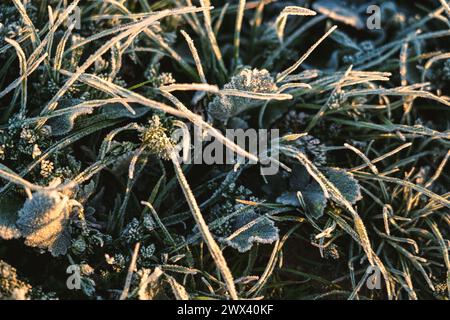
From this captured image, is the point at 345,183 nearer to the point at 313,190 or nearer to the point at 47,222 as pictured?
the point at 313,190

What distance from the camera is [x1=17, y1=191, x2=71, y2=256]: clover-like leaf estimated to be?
1079 mm

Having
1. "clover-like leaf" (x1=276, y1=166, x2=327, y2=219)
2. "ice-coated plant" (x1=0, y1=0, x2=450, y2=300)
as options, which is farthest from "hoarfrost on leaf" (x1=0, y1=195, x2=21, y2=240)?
"clover-like leaf" (x1=276, y1=166, x2=327, y2=219)

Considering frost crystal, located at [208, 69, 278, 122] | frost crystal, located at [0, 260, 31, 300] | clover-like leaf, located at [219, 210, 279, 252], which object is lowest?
frost crystal, located at [0, 260, 31, 300]

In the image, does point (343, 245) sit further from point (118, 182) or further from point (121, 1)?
point (121, 1)

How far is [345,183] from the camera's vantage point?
1277mm

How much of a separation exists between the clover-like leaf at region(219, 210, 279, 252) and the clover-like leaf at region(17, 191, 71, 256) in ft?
1.09

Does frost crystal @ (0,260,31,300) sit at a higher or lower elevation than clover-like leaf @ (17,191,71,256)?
lower

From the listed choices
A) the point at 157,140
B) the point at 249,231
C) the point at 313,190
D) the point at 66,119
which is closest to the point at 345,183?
the point at 313,190

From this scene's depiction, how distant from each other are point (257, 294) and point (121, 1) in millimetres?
765

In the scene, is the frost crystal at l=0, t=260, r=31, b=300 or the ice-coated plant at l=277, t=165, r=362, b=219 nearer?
the frost crystal at l=0, t=260, r=31, b=300

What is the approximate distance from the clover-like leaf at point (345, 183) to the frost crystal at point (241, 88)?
239 mm

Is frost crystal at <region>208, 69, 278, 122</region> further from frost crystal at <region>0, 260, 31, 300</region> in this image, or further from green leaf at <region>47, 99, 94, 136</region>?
frost crystal at <region>0, 260, 31, 300</region>

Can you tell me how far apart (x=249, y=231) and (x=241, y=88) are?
12.7 inches

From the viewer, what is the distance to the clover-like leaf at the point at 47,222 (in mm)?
1079
